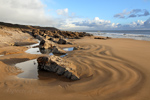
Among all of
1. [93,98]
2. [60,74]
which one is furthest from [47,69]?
[93,98]

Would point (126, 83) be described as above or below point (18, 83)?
above

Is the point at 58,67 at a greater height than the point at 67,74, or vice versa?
the point at 58,67

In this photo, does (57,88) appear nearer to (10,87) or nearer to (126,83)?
(10,87)

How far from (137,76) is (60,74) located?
2.46m

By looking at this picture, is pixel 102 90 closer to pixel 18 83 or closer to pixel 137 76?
pixel 137 76

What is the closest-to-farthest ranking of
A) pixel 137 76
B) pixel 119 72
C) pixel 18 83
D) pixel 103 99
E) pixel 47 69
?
pixel 103 99
pixel 18 83
pixel 137 76
pixel 119 72
pixel 47 69

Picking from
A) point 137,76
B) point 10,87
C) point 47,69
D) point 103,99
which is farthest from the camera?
point 47,69

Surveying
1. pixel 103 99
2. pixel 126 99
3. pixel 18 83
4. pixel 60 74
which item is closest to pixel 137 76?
pixel 126 99

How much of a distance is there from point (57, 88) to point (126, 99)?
5.21 ft

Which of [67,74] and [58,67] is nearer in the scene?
[67,74]

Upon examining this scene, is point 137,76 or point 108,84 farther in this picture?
point 137,76

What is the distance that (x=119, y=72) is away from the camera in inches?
130

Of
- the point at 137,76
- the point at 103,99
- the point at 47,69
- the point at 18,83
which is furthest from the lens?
the point at 47,69

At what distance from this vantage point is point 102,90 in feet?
7.55
